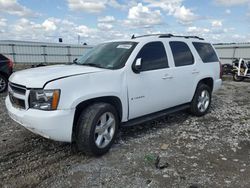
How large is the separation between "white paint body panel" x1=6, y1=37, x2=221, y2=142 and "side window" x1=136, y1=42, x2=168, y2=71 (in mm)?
90

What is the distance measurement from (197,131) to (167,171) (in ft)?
6.15

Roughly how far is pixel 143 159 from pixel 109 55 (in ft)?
6.40

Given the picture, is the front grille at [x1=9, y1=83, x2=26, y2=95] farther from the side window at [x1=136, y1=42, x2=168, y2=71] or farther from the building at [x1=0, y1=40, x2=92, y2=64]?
the building at [x1=0, y1=40, x2=92, y2=64]

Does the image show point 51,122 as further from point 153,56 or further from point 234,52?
point 234,52

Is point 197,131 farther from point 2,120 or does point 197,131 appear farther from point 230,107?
point 2,120

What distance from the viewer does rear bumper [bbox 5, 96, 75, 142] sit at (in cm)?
320

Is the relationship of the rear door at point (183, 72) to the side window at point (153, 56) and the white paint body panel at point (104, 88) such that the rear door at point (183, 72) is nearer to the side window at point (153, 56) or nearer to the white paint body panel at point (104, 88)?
the white paint body panel at point (104, 88)

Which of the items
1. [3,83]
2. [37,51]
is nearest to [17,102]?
[3,83]

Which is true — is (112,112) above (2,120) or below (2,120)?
above

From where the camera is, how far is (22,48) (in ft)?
57.9

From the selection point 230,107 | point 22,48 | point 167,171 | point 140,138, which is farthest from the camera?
point 22,48

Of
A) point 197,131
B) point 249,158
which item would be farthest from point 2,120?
point 249,158

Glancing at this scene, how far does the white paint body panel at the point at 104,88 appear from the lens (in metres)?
3.25

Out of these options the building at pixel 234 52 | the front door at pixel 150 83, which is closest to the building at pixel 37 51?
the building at pixel 234 52
